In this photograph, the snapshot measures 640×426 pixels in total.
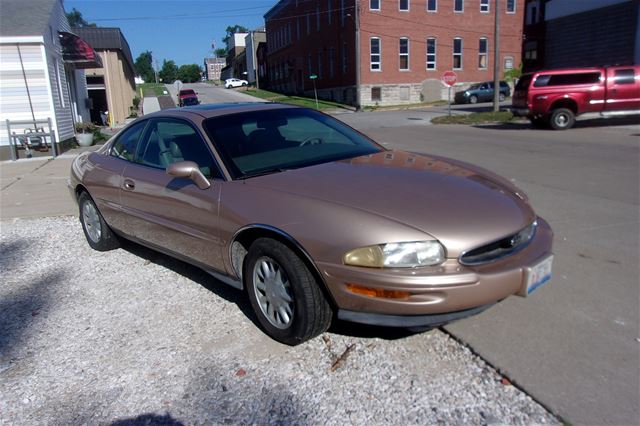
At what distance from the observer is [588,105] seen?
17.0m

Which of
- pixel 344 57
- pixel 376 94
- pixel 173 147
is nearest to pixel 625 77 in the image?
pixel 173 147

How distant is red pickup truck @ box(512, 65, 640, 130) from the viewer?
55.3 ft

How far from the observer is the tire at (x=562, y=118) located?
17062mm

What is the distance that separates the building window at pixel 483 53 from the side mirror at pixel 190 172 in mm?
44717

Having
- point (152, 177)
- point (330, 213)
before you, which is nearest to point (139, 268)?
point (152, 177)

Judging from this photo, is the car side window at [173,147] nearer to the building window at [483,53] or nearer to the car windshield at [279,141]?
the car windshield at [279,141]

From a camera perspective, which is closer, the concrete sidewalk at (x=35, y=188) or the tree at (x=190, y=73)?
the concrete sidewalk at (x=35, y=188)

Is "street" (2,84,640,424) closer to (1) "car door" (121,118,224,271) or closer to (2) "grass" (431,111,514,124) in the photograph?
(1) "car door" (121,118,224,271)

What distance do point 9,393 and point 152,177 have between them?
6.36 ft

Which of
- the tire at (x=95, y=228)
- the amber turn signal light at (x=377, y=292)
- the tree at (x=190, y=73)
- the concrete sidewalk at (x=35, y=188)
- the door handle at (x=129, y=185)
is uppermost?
the tree at (x=190, y=73)

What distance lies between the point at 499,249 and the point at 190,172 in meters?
2.13

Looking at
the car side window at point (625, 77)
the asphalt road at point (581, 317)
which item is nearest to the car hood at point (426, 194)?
the asphalt road at point (581, 317)

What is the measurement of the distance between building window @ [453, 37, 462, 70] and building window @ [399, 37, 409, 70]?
14.1ft

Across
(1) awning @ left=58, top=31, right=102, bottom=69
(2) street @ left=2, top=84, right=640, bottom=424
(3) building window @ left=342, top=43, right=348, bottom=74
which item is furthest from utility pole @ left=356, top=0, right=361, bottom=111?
(2) street @ left=2, top=84, right=640, bottom=424
